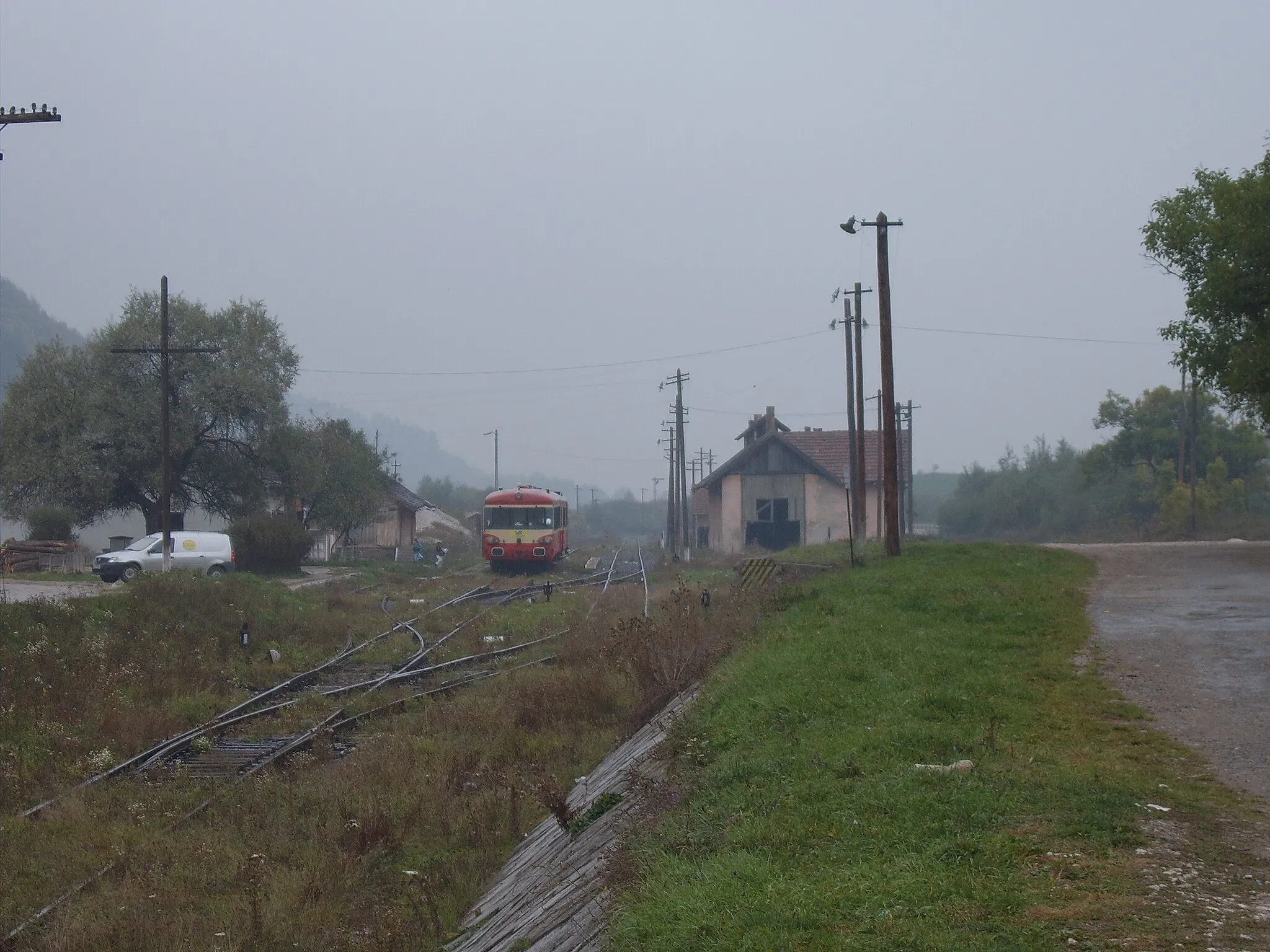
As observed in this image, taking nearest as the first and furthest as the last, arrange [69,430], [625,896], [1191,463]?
[625,896] < [69,430] < [1191,463]

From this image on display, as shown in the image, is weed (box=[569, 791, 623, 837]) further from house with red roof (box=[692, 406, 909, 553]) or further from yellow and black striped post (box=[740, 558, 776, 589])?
house with red roof (box=[692, 406, 909, 553])

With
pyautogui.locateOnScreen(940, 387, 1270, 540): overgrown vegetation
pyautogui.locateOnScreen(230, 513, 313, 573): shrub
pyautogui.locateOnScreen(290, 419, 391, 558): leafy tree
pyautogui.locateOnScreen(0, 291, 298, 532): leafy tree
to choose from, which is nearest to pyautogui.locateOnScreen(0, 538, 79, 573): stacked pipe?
pyautogui.locateOnScreen(0, 291, 298, 532): leafy tree

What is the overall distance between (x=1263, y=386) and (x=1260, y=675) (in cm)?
1237

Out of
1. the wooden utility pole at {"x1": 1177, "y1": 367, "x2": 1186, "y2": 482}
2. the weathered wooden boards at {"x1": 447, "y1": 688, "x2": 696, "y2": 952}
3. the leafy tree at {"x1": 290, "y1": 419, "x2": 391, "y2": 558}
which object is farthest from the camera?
the wooden utility pole at {"x1": 1177, "y1": 367, "x2": 1186, "y2": 482}

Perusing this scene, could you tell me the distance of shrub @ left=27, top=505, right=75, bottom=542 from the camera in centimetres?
3809

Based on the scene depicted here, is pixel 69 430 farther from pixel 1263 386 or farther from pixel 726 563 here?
pixel 1263 386

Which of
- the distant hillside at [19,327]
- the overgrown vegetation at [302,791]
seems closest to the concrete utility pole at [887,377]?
the overgrown vegetation at [302,791]

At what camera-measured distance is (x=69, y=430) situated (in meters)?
38.6

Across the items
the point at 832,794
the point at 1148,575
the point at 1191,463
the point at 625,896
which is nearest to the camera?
the point at 625,896

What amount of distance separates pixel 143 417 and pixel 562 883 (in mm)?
36037

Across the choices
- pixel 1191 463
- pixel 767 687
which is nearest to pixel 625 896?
pixel 767 687

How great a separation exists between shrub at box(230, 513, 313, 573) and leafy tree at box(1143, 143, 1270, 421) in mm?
27358

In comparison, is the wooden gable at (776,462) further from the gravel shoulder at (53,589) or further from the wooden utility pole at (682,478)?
the gravel shoulder at (53,589)

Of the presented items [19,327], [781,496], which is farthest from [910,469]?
[19,327]
